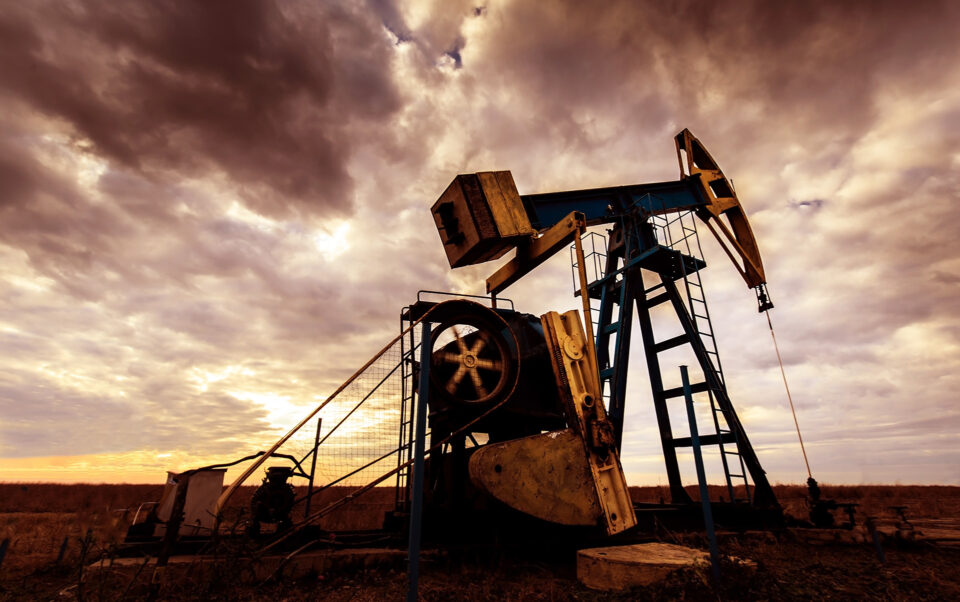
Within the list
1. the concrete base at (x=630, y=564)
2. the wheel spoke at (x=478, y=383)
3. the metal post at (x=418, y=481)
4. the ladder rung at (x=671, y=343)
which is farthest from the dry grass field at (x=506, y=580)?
the ladder rung at (x=671, y=343)

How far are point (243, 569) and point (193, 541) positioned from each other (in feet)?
3.85

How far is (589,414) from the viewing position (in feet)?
18.2

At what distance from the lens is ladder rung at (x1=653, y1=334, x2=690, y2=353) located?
1008 cm

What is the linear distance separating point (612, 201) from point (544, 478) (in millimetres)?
7031

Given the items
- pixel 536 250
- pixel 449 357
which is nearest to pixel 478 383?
pixel 449 357

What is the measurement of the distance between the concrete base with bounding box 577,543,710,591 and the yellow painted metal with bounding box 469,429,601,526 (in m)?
0.45

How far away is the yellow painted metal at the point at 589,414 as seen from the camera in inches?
205

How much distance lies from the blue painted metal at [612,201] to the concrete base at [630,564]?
5671 mm

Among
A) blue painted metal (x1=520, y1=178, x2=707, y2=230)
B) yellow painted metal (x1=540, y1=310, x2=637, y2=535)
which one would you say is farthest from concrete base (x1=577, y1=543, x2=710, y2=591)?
blue painted metal (x1=520, y1=178, x2=707, y2=230)

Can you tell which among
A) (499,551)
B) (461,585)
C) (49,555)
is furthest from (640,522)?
(49,555)

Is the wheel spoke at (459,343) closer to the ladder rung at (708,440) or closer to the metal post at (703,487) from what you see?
the metal post at (703,487)

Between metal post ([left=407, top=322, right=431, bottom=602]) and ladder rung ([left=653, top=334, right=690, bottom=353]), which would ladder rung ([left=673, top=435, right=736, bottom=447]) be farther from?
metal post ([left=407, top=322, right=431, bottom=602])

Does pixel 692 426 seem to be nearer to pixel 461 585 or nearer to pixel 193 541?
pixel 461 585

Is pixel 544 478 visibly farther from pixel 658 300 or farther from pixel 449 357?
pixel 658 300
